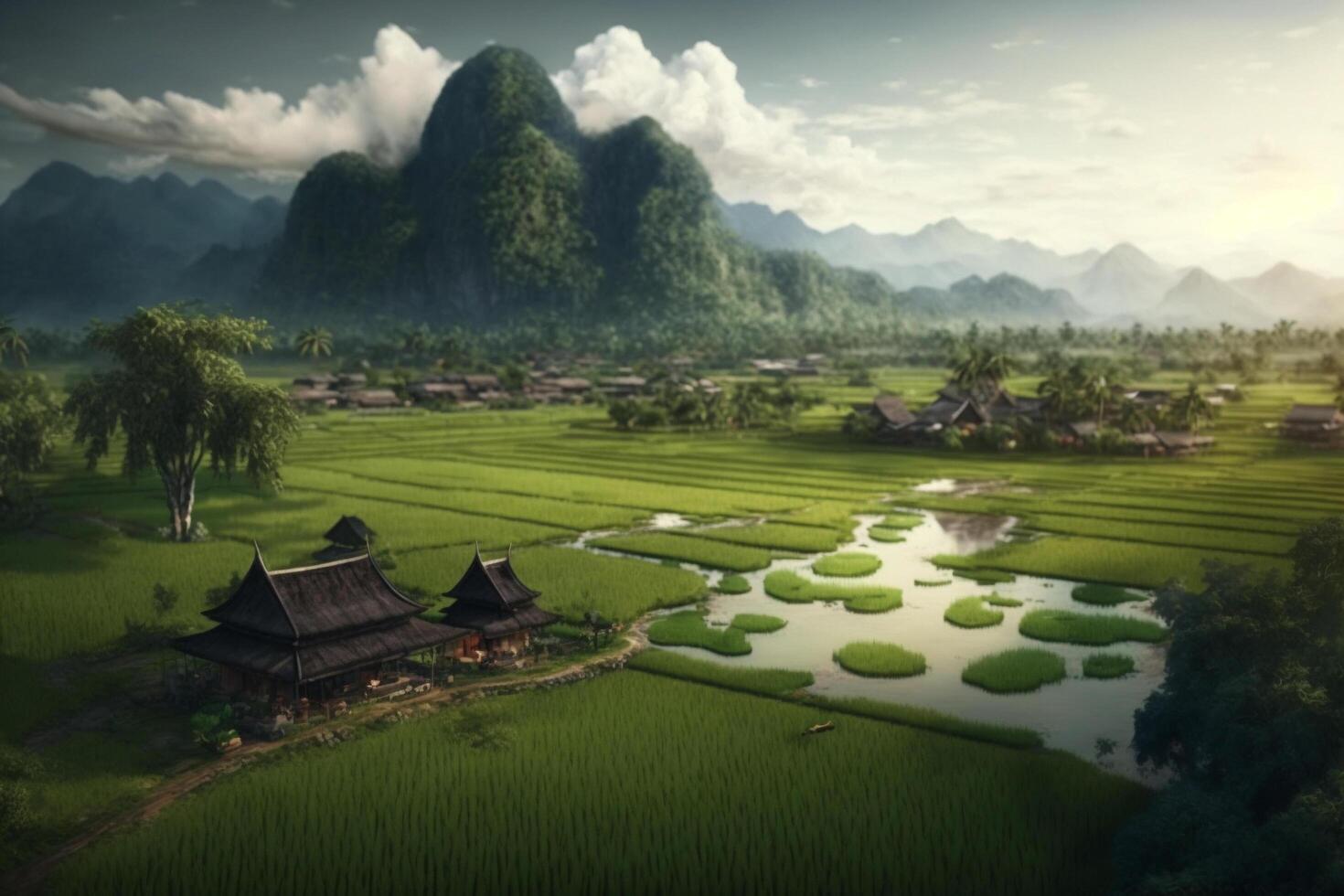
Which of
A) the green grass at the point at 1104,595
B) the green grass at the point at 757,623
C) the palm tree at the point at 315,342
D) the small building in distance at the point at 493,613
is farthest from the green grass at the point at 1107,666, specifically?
the palm tree at the point at 315,342

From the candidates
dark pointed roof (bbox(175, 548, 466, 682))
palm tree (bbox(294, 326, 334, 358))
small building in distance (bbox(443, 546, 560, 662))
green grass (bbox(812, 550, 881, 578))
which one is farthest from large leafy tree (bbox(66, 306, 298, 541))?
palm tree (bbox(294, 326, 334, 358))

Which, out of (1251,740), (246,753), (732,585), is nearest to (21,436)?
(246,753)

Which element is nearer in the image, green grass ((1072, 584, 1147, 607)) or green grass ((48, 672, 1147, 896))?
green grass ((48, 672, 1147, 896))

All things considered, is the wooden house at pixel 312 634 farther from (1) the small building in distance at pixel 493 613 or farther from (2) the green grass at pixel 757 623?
(2) the green grass at pixel 757 623

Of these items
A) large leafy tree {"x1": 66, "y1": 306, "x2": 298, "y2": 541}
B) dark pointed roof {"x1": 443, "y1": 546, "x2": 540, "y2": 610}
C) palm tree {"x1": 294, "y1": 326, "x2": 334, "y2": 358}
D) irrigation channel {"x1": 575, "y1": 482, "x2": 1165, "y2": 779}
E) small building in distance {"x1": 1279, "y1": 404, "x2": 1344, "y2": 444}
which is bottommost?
irrigation channel {"x1": 575, "y1": 482, "x2": 1165, "y2": 779}

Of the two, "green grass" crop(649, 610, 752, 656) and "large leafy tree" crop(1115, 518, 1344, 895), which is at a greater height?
"large leafy tree" crop(1115, 518, 1344, 895)

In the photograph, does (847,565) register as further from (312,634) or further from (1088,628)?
(312,634)

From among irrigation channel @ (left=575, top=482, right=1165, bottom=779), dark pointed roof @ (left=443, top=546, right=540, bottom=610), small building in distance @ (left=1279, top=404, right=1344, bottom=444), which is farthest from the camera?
small building in distance @ (left=1279, top=404, right=1344, bottom=444)

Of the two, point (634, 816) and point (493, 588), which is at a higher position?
point (493, 588)

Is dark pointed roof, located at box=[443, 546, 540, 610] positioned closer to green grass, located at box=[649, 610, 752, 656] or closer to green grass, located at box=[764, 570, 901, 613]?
green grass, located at box=[649, 610, 752, 656]
